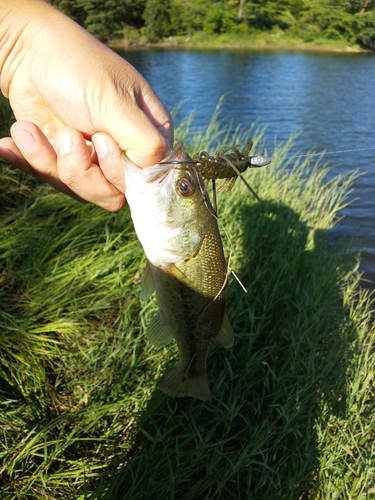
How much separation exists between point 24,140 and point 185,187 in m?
0.86

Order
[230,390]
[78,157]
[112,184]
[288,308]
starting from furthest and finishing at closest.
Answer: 1. [288,308]
2. [230,390]
3. [112,184]
4. [78,157]

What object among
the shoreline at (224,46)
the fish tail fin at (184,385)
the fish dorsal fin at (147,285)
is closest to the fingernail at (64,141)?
the fish dorsal fin at (147,285)

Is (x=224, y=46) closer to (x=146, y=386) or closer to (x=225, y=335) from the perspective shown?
(x=146, y=386)

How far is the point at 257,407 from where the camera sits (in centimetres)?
289

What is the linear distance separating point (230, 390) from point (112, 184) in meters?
1.77

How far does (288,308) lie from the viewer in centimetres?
371

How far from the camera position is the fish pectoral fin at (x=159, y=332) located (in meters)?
2.11

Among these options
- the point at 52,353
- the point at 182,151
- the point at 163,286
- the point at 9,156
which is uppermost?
the point at 182,151

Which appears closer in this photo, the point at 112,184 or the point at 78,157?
the point at 78,157

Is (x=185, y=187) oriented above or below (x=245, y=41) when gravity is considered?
above

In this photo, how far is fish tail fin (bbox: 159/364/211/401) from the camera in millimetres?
2174

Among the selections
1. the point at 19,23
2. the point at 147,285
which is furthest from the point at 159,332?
the point at 19,23

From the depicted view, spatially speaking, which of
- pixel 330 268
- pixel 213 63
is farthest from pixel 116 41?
pixel 330 268

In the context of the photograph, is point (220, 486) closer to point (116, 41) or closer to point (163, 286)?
point (163, 286)
